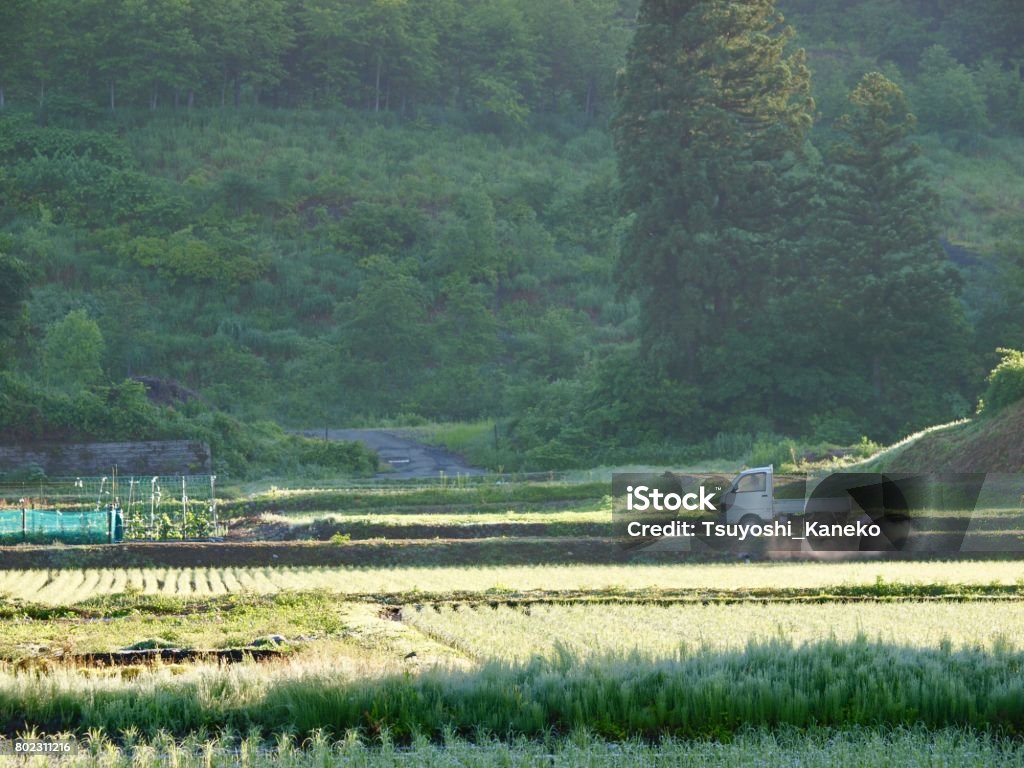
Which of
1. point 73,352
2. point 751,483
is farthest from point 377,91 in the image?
point 751,483

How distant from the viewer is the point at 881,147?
5316 centimetres

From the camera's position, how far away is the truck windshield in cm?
2970

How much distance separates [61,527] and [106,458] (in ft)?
44.2

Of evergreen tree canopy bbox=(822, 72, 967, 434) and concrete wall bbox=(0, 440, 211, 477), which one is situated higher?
evergreen tree canopy bbox=(822, 72, 967, 434)

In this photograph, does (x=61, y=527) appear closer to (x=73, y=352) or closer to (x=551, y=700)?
(x=551, y=700)

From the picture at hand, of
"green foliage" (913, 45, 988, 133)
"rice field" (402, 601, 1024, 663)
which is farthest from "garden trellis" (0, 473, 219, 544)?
"green foliage" (913, 45, 988, 133)

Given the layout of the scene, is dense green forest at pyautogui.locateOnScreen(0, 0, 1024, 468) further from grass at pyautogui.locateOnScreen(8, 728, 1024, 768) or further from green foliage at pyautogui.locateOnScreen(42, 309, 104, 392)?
grass at pyautogui.locateOnScreen(8, 728, 1024, 768)

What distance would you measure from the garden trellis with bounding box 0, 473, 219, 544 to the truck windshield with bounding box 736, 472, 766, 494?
11.3 m

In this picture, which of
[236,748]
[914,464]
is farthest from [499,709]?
[914,464]

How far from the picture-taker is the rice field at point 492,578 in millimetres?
22266

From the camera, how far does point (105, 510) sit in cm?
3234

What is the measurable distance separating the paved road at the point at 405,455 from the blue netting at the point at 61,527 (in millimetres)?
14025

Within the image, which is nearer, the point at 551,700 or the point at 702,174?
the point at 551,700

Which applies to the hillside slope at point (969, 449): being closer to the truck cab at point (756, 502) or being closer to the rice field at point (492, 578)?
the truck cab at point (756, 502)
